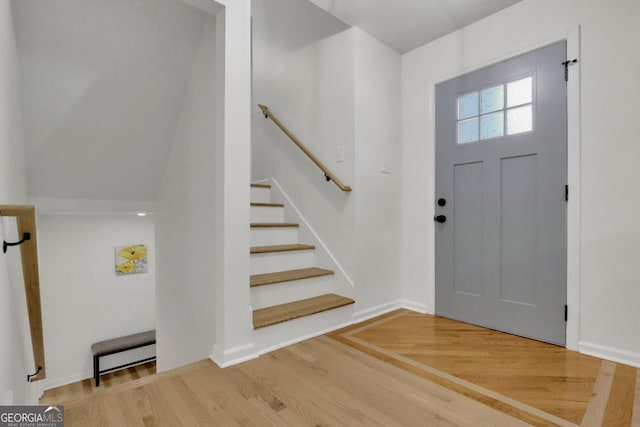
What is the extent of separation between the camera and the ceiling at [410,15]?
7.71 ft

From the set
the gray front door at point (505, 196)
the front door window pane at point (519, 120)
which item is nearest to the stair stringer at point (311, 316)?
the gray front door at point (505, 196)

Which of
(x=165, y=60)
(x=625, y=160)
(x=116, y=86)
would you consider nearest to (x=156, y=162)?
(x=116, y=86)

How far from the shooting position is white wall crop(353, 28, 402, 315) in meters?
2.66

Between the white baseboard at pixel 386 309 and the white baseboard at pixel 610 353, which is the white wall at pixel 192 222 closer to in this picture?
the white baseboard at pixel 386 309

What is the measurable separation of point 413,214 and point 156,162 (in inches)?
94.9

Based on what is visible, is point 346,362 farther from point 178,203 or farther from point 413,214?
point 178,203

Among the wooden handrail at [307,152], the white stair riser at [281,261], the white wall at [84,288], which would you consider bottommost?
the white wall at [84,288]

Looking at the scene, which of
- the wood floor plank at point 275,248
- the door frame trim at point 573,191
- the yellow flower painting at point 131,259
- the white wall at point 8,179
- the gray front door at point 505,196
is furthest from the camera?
the yellow flower painting at point 131,259

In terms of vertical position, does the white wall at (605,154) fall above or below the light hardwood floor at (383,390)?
above

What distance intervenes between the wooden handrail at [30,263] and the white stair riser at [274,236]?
1.54 metres

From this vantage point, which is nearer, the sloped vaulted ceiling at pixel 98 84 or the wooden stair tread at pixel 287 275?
the sloped vaulted ceiling at pixel 98 84

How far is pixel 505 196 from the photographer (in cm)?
241

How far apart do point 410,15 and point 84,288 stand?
6064 millimetres

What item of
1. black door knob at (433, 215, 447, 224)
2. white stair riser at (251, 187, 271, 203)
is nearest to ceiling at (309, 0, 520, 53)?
black door knob at (433, 215, 447, 224)
